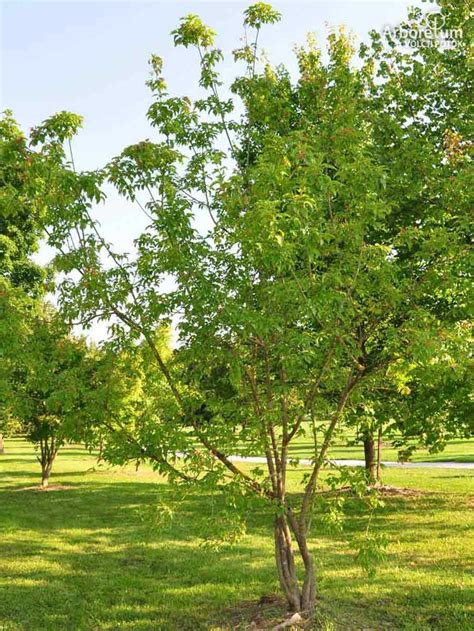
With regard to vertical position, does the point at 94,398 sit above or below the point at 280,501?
above

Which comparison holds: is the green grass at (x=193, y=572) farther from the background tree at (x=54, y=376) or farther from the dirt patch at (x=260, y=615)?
the background tree at (x=54, y=376)

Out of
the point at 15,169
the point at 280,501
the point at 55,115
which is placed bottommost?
the point at 280,501

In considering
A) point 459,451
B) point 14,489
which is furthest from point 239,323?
point 459,451

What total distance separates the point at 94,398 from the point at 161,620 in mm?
2654

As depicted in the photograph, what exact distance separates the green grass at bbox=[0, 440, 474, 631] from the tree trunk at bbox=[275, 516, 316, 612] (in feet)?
0.62

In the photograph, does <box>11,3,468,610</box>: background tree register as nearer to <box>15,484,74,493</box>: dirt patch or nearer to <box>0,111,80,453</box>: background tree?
<box>0,111,80,453</box>: background tree

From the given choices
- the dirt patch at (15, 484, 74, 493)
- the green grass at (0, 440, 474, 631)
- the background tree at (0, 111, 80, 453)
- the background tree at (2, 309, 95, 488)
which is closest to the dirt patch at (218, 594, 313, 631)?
the green grass at (0, 440, 474, 631)

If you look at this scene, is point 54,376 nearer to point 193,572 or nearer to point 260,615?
point 260,615

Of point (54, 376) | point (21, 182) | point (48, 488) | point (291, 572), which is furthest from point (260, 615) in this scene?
point (48, 488)

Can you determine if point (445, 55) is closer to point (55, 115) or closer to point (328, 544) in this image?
point (55, 115)

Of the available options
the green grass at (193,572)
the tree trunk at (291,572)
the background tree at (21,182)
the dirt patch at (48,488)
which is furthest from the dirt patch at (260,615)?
the dirt patch at (48,488)

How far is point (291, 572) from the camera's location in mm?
6414

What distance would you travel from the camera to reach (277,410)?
20.6 ft

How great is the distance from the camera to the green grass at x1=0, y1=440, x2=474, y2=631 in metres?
6.59
